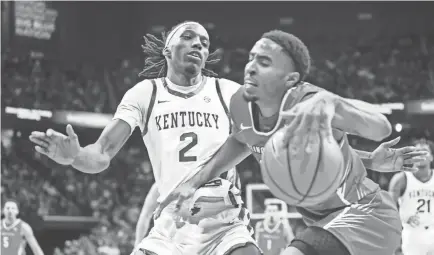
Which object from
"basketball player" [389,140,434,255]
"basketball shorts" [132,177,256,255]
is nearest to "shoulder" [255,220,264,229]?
"basketball player" [389,140,434,255]

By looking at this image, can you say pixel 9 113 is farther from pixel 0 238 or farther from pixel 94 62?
pixel 0 238

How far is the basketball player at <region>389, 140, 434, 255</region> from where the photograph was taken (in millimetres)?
9719

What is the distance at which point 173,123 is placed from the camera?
15.0 ft

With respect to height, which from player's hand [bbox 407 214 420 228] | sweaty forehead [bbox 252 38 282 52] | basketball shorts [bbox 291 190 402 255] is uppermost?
sweaty forehead [bbox 252 38 282 52]

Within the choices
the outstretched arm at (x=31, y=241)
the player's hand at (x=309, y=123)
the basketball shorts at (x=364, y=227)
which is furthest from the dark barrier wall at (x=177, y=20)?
the player's hand at (x=309, y=123)

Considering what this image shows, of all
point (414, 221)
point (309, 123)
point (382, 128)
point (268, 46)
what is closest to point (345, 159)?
point (382, 128)

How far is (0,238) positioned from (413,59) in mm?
11434

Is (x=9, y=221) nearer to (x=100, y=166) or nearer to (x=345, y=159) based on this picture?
(x=100, y=166)

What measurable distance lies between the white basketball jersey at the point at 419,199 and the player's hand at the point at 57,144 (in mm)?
6790

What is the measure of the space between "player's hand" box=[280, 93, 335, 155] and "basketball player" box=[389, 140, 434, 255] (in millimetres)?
6903

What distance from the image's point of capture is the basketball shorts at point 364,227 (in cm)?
349

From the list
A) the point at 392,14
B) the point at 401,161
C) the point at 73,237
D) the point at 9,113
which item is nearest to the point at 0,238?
the point at 73,237

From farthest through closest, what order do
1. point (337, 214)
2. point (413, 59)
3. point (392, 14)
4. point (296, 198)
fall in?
point (392, 14) < point (413, 59) < point (337, 214) < point (296, 198)

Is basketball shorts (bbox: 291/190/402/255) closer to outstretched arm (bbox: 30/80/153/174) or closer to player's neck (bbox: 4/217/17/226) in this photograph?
outstretched arm (bbox: 30/80/153/174)
